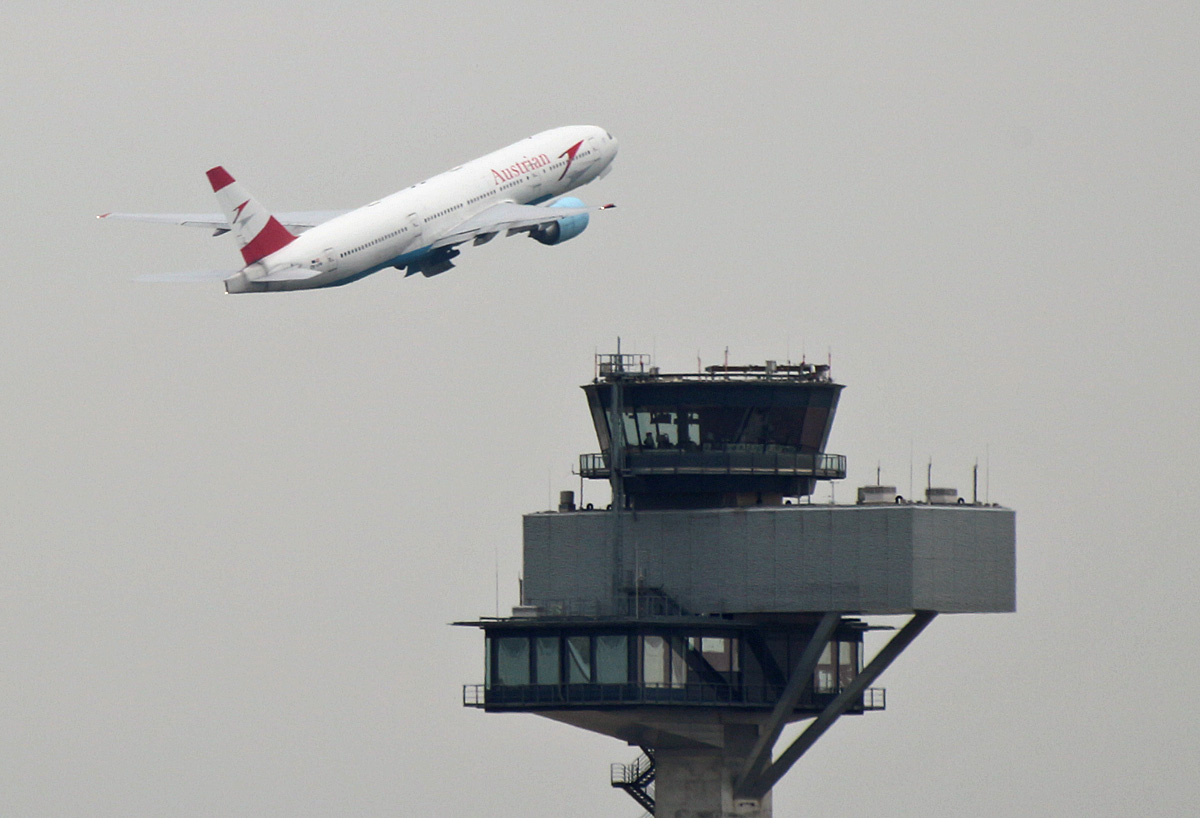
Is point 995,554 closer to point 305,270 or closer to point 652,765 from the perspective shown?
point 652,765

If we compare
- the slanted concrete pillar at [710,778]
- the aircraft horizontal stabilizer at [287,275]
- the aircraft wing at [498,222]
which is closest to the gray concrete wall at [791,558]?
the slanted concrete pillar at [710,778]

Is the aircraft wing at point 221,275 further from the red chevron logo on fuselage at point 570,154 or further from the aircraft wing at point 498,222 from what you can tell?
the red chevron logo on fuselage at point 570,154

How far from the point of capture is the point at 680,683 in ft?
461

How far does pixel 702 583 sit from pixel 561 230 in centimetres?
2357

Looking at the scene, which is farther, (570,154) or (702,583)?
(570,154)

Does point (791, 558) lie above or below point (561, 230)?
below

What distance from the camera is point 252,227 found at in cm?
13700

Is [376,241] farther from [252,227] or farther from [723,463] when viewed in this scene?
[723,463]

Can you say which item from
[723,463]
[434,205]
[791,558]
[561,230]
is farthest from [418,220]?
[791,558]

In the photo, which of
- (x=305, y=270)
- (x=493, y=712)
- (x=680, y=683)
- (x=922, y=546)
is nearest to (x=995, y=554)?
(x=922, y=546)

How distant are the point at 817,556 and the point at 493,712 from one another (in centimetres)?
1892

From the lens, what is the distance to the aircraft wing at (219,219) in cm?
14625

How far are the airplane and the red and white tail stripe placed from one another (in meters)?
0.05

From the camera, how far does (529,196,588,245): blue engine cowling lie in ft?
504
